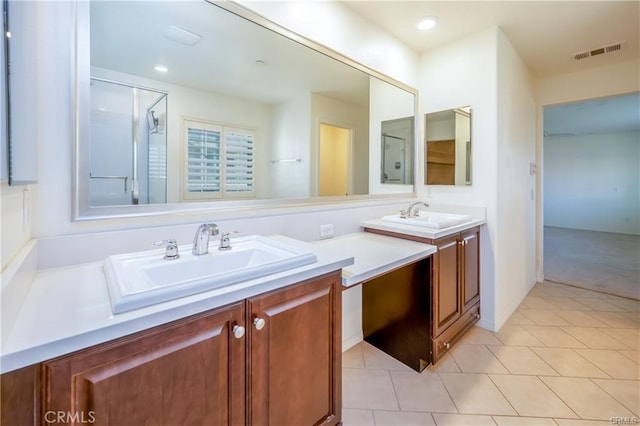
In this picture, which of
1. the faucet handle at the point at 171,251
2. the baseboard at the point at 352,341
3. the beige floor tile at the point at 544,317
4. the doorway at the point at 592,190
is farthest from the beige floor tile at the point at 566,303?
the faucet handle at the point at 171,251

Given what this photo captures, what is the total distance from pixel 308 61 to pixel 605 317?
3.44m

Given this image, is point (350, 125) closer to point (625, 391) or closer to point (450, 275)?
point (450, 275)

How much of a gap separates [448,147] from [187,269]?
2.47 m

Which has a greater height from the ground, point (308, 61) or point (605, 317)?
point (308, 61)

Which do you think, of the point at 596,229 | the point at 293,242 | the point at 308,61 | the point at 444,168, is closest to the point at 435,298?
the point at 293,242

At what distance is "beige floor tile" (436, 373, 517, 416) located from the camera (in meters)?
1.63

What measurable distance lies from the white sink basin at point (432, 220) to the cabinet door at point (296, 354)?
3.60 ft

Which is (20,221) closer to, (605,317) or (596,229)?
(605,317)

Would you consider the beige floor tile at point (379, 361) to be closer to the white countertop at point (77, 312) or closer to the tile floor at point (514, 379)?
the tile floor at point (514, 379)

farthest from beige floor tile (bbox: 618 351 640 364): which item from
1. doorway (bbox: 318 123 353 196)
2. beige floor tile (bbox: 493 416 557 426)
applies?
doorway (bbox: 318 123 353 196)

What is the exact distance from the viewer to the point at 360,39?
7.30 ft

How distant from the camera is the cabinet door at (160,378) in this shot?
66 cm

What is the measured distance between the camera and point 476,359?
2.11 m

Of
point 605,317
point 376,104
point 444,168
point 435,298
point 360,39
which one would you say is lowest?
point 605,317
